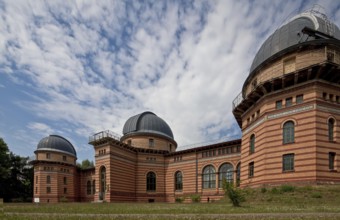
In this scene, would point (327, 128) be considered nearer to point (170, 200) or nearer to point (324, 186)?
point (324, 186)

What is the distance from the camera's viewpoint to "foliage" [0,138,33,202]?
6025 centimetres

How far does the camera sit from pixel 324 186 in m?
21.2

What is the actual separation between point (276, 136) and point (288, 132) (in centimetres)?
113

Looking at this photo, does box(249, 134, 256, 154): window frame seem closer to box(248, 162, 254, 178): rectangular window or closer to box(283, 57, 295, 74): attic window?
box(248, 162, 254, 178): rectangular window

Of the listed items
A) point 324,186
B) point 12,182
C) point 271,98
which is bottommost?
point 12,182

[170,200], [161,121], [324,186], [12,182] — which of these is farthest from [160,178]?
[12,182]

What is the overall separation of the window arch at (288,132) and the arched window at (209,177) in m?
18.7

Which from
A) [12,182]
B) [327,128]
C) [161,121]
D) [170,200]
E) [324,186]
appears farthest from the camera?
[12,182]

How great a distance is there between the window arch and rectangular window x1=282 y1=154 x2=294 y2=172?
130cm

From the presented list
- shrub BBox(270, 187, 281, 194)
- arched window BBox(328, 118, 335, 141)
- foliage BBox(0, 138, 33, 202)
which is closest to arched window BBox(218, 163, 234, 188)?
shrub BBox(270, 187, 281, 194)

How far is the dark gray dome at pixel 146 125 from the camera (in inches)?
1996

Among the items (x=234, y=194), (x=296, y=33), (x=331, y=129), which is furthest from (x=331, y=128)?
(x=234, y=194)

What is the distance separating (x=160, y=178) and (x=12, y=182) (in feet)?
133

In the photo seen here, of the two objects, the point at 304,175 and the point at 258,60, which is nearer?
the point at 304,175
